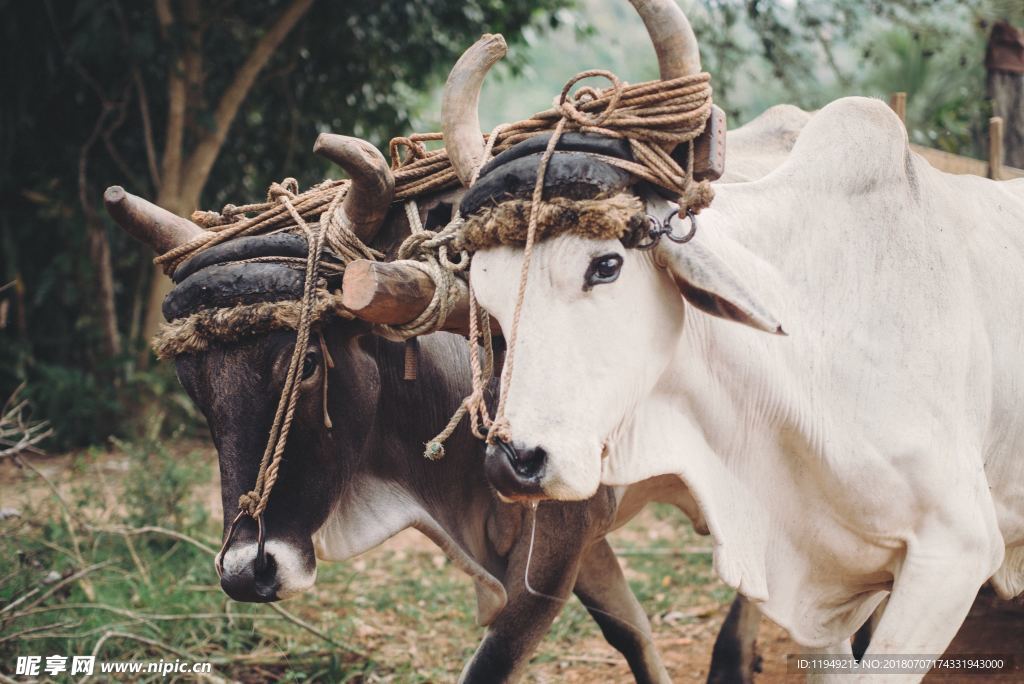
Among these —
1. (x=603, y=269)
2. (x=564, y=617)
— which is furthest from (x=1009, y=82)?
(x=603, y=269)

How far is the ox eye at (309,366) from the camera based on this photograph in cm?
288

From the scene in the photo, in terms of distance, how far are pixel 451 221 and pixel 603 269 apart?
68cm

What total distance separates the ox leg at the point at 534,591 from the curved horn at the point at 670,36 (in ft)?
4.11

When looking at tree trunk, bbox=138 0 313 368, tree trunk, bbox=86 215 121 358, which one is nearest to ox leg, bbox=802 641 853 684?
tree trunk, bbox=138 0 313 368

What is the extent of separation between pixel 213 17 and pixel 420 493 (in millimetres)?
5374

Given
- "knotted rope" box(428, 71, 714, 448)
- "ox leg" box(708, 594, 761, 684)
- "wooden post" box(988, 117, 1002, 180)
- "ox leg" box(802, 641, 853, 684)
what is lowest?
"ox leg" box(708, 594, 761, 684)

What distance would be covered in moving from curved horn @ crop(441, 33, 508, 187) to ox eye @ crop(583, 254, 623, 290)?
51 centimetres

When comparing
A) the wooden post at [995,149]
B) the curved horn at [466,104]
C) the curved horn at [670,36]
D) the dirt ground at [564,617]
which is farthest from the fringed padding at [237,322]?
the wooden post at [995,149]

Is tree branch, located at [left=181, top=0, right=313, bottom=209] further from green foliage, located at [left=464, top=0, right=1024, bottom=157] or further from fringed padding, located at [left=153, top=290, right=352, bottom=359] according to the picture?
fringed padding, located at [left=153, top=290, right=352, bottom=359]

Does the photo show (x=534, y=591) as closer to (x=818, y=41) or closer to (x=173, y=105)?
(x=818, y=41)

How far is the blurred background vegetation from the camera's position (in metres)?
7.37

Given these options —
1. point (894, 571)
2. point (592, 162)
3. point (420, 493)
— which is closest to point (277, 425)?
point (420, 493)

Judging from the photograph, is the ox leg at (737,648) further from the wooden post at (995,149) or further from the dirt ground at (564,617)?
the wooden post at (995,149)

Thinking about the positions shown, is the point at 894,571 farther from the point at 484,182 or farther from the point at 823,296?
the point at 484,182
